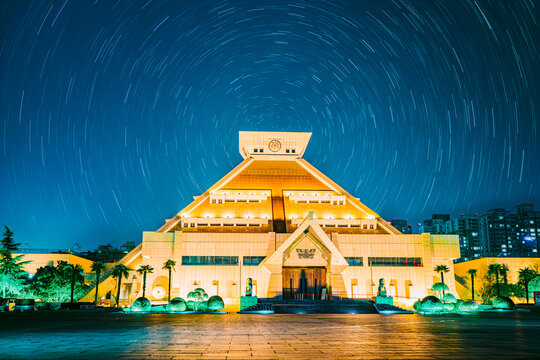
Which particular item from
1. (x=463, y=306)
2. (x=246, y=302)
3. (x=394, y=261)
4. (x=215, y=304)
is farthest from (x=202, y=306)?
(x=394, y=261)

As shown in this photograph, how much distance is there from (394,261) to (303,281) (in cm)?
1417

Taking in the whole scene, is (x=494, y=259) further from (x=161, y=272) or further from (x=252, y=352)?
(x=252, y=352)

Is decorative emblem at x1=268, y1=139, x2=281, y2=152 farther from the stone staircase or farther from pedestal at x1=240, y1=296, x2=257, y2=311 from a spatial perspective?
pedestal at x1=240, y1=296, x2=257, y2=311

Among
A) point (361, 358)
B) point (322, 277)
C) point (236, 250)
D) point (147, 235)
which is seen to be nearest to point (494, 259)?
point (322, 277)

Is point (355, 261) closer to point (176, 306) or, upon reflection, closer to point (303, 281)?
point (303, 281)

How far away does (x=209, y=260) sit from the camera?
65.6 m

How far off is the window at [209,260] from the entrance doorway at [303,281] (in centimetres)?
790

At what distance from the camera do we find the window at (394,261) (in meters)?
67.0

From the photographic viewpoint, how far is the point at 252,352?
43.2ft

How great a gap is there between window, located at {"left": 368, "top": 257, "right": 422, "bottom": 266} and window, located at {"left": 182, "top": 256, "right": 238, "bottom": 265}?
20.6 meters

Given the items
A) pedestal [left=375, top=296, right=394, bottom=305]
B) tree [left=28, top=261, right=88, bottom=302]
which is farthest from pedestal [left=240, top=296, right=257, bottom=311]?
tree [left=28, top=261, right=88, bottom=302]

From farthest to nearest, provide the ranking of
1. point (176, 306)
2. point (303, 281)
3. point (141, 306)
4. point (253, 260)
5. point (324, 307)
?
point (303, 281) < point (253, 260) < point (324, 307) < point (141, 306) < point (176, 306)

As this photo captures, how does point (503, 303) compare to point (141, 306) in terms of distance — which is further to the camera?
point (503, 303)

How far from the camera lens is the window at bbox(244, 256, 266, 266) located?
65562mm
